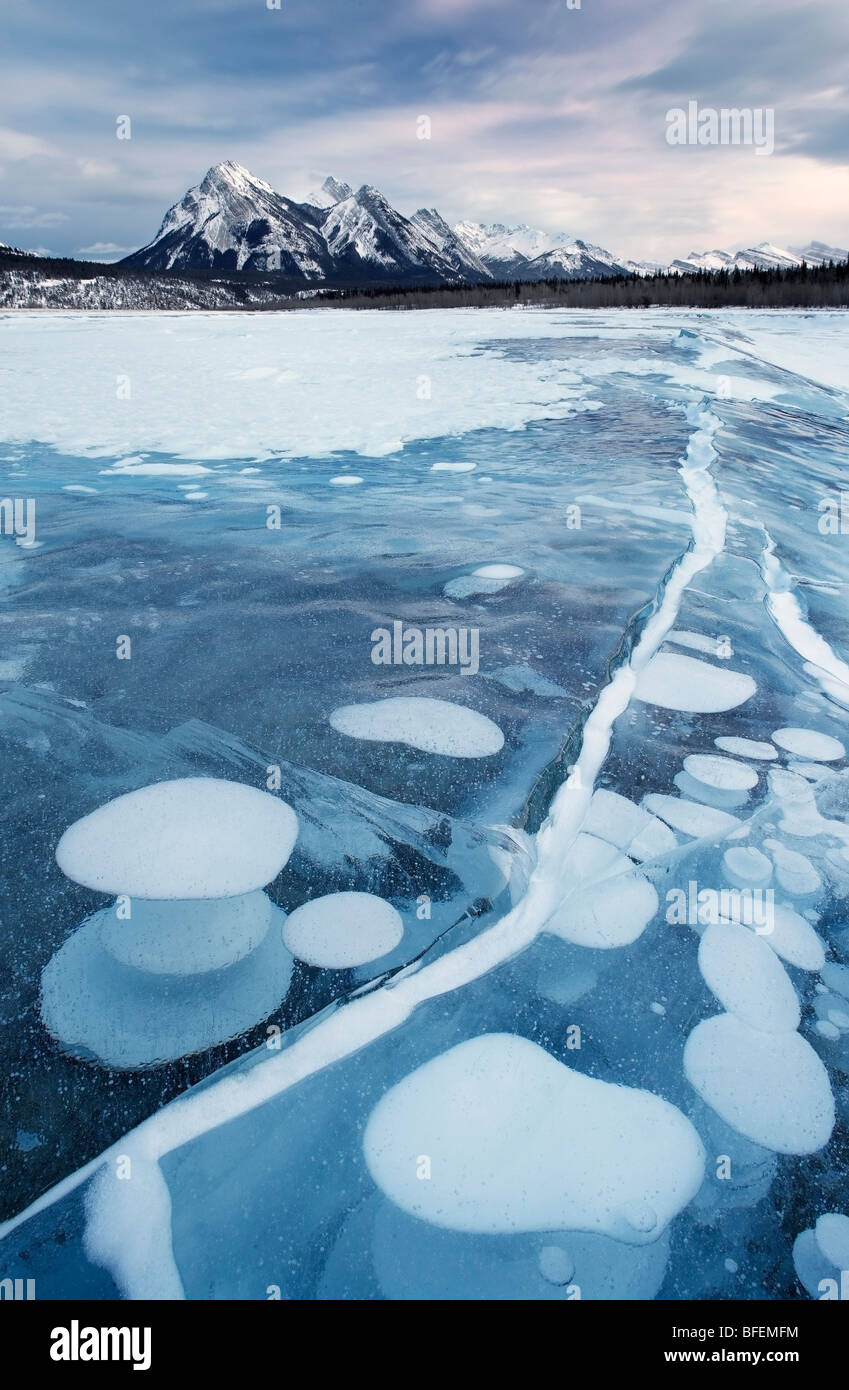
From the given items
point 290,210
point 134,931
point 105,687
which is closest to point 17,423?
point 105,687

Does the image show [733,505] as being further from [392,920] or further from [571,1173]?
[571,1173]

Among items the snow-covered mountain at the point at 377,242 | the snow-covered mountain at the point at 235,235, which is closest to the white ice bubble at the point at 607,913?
the snow-covered mountain at the point at 235,235

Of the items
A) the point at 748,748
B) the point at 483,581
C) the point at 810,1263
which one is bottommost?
the point at 810,1263

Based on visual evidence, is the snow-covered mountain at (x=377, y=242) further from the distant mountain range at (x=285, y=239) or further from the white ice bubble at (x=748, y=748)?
the white ice bubble at (x=748, y=748)

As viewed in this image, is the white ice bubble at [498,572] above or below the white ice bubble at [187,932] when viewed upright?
above

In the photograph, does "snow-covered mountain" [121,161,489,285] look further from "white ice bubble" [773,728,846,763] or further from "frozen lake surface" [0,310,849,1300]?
"white ice bubble" [773,728,846,763]

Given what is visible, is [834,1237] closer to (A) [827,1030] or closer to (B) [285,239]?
(A) [827,1030]

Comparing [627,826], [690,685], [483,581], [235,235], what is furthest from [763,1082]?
[235,235]
